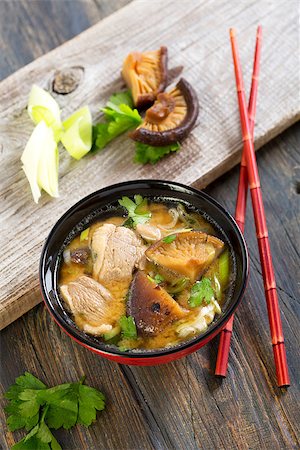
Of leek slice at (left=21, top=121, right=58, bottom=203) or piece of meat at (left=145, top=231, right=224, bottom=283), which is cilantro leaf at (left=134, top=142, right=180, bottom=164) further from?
piece of meat at (left=145, top=231, right=224, bottom=283)

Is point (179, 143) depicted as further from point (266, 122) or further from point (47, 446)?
point (47, 446)

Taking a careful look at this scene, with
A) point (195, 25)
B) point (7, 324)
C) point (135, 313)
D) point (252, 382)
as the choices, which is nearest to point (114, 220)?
point (135, 313)

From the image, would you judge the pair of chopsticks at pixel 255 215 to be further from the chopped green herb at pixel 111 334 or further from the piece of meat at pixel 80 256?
the piece of meat at pixel 80 256

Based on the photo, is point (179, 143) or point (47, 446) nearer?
point (47, 446)

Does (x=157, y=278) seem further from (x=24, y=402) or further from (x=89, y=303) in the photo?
(x=24, y=402)

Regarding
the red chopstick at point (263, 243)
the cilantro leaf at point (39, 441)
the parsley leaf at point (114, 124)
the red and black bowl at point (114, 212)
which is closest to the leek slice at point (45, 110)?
the parsley leaf at point (114, 124)

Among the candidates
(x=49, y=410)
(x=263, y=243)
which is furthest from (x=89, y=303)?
(x=263, y=243)
